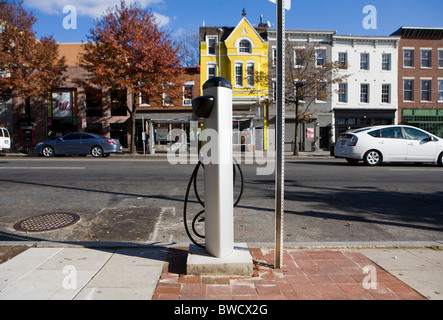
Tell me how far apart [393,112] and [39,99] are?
32.0 metres

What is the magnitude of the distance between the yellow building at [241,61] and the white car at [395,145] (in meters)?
15.2

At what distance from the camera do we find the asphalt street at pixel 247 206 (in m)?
4.43

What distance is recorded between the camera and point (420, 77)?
2897 cm

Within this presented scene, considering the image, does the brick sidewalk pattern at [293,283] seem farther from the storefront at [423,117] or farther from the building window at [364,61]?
the storefront at [423,117]

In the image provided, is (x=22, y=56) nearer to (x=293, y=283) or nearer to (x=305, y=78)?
(x=305, y=78)

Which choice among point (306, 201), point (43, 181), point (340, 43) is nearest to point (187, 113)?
point (340, 43)

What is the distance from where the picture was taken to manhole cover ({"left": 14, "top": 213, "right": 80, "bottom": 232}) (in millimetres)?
4582

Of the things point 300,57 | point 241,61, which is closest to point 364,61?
point 300,57

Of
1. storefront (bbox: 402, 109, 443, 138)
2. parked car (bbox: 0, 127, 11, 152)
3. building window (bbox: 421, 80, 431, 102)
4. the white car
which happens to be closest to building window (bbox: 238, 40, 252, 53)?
storefront (bbox: 402, 109, 443, 138)

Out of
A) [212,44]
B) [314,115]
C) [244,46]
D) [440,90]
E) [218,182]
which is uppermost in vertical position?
[212,44]

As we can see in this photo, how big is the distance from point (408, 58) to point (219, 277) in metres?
33.2

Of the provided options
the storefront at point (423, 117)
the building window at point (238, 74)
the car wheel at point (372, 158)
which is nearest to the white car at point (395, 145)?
the car wheel at point (372, 158)

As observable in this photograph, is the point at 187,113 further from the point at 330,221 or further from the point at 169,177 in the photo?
the point at 330,221

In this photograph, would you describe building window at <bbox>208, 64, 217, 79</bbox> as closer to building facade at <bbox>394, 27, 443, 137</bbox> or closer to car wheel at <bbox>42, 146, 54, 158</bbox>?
car wheel at <bbox>42, 146, 54, 158</bbox>
